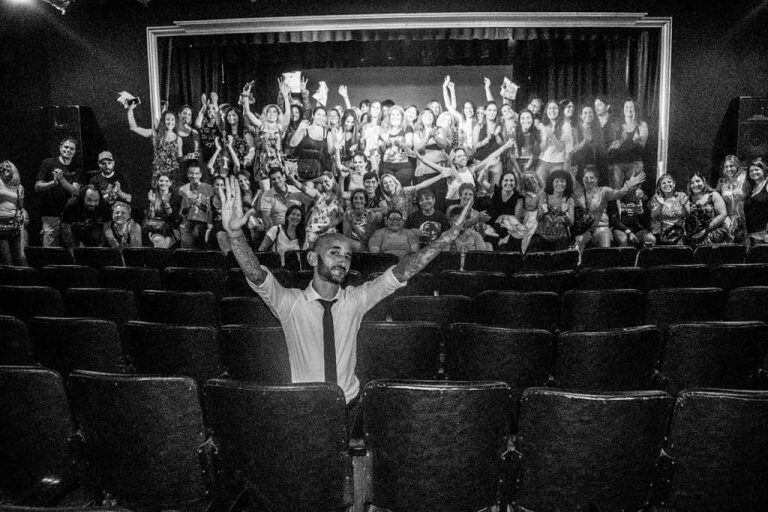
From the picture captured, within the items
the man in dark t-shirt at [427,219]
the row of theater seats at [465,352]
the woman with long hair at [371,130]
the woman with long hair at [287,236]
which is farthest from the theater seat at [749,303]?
the woman with long hair at [371,130]

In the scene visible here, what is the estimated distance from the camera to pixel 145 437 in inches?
74.3

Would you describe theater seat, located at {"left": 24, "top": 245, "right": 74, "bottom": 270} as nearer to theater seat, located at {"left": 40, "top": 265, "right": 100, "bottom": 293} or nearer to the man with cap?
theater seat, located at {"left": 40, "top": 265, "right": 100, "bottom": 293}

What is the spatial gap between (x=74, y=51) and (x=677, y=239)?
33.9ft

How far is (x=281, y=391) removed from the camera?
171 cm

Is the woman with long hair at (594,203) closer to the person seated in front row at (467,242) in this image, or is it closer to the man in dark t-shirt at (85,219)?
the person seated in front row at (467,242)

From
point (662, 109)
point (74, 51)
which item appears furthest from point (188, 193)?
point (662, 109)

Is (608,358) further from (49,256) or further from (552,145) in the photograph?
(552,145)

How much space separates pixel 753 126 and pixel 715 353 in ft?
25.5

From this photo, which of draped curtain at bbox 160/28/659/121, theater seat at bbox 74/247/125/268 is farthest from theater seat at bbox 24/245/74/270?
draped curtain at bbox 160/28/659/121

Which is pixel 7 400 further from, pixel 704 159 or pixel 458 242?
pixel 704 159

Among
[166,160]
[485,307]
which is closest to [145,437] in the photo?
[485,307]

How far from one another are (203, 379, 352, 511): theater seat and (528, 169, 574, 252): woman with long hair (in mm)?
4687

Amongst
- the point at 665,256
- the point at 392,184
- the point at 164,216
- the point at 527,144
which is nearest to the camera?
the point at 665,256

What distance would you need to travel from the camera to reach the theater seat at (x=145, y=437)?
185cm
